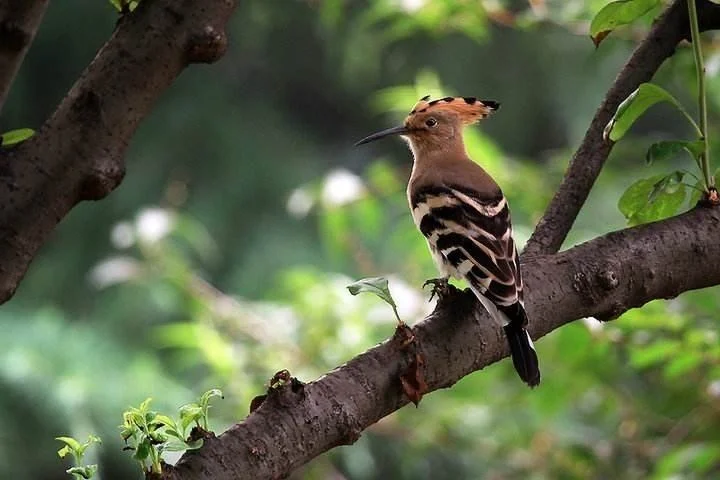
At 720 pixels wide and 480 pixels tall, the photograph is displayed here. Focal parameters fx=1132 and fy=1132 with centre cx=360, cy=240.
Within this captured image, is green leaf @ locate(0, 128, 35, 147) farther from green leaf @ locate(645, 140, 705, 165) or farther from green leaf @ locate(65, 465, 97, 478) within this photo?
green leaf @ locate(645, 140, 705, 165)

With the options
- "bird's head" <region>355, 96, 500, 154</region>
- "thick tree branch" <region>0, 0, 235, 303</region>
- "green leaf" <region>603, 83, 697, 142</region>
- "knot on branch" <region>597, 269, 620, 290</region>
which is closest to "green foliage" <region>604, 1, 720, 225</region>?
"green leaf" <region>603, 83, 697, 142</region>

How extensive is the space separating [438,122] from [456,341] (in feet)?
3.15

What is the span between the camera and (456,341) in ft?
3.13

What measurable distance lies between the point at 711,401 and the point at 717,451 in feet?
1.04

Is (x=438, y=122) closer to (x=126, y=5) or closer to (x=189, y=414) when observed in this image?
(x=126, y=5)

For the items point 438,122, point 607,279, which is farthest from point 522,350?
point 438,122

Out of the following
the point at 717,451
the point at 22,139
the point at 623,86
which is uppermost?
the point at 22,139

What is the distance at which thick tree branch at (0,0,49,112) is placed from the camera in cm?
89

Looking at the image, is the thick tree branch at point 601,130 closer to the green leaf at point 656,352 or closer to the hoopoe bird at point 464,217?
the hoopoe bird at point 464,217

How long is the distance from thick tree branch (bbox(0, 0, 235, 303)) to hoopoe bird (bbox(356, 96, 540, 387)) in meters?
0.36

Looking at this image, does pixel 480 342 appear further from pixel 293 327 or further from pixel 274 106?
pixel 274 106

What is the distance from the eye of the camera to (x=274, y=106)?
15.1ft

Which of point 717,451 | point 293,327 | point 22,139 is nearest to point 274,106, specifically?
point 293,327

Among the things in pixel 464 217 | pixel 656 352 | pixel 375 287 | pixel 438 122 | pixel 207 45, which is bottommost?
pixel 656 352
